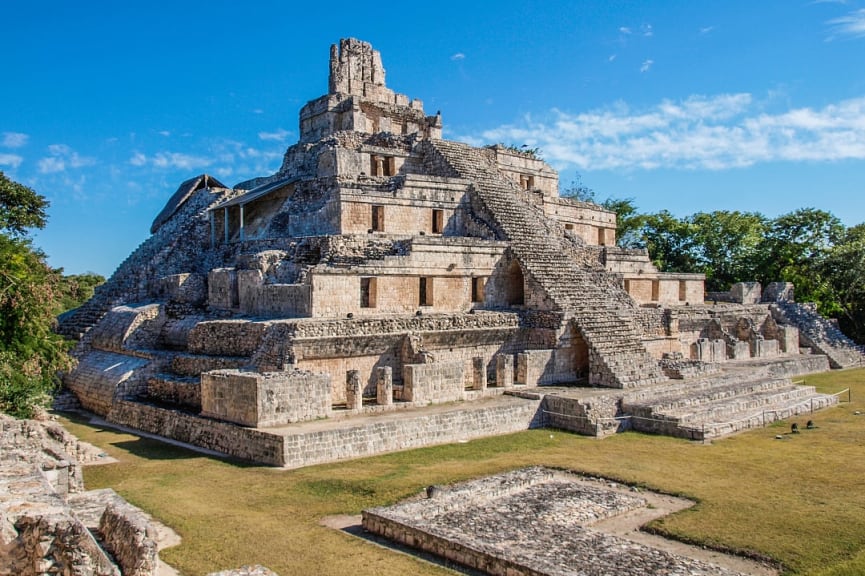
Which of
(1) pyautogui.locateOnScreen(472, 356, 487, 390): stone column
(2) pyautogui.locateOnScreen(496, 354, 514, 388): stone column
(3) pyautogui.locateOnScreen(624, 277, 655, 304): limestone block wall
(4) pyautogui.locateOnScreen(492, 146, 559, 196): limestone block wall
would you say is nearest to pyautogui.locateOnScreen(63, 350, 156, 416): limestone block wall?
(1) pyautogui.locateOnScreen(472, 356, 487, 390): stone column

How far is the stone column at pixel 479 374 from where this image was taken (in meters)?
18.4

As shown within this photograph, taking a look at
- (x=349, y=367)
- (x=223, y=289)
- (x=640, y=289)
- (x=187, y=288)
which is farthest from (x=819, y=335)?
(x=187, y=288)

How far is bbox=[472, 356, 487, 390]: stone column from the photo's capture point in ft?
60.3

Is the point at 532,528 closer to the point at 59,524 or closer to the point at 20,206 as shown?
the point at 59,524

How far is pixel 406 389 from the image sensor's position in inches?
668

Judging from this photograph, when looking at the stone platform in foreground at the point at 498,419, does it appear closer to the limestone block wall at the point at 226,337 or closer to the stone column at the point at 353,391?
the stone column at the point at 353,391

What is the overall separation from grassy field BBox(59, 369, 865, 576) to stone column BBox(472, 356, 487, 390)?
2110mm

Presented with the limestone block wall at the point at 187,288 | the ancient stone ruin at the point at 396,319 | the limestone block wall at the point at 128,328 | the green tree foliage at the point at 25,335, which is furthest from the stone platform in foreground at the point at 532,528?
the limestone block wall at the point at 187,288

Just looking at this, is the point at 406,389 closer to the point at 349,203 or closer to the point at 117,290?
the point at 349,203

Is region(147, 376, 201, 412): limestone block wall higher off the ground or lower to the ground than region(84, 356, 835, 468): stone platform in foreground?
higher

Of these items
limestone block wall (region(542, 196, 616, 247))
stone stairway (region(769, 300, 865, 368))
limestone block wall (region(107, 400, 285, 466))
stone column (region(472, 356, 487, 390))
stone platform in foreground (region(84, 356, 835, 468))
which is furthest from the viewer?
stone stairway (region(769, 300, 865, 368))

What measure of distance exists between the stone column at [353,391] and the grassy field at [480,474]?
1937 mm

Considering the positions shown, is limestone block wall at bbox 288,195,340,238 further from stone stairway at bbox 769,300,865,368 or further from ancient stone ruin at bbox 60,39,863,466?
stone stairway at bbox 769,300,865,368

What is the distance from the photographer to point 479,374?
60.6 ft
